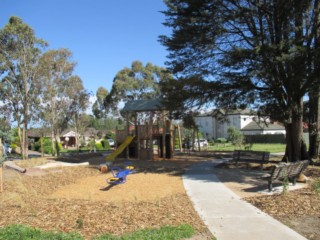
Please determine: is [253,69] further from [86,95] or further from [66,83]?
[86,95]

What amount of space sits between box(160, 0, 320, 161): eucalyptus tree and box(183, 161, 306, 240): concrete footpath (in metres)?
5.78

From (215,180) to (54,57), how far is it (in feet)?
83.3

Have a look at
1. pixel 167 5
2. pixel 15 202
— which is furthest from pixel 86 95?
pixel 15 202

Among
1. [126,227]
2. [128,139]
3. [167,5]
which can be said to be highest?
[167,5]

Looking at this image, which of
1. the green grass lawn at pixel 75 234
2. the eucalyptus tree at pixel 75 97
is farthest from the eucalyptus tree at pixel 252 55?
the eucalyptus tree at pixel 75 97

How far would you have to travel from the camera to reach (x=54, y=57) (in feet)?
110

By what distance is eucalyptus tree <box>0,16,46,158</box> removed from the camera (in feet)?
87.7

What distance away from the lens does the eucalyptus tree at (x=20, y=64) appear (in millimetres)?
26734

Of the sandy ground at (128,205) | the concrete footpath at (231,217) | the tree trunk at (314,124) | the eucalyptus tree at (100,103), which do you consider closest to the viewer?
the concrete footpath at (231,217)

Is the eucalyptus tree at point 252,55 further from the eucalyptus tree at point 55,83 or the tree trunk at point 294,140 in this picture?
the eucalyptus tree at point 55,83

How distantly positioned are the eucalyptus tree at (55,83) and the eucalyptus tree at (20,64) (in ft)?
5.01

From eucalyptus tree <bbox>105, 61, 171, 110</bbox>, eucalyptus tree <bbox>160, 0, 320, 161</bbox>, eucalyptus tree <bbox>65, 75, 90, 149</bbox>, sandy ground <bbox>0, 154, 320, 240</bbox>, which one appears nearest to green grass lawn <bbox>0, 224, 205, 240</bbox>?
sandy ground <bbox>0, 154, 320, 240</bbox>

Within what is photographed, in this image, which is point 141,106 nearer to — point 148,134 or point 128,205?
point 148,134

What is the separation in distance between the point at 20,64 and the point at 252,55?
66.1 ft
